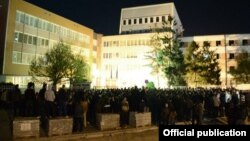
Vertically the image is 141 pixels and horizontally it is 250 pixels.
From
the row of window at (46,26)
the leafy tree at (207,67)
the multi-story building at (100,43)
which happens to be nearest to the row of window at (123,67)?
the multi-story building at (100,43)

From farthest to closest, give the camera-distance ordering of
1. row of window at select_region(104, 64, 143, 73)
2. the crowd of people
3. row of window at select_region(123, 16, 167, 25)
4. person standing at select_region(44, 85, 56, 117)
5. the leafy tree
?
row of window at select_region(123, 16, 167, 25), row of window at select_region(104, 64, 143, 73), the leafy tree, person standing at select_region(44, 85, 56, 117), the crowd of people

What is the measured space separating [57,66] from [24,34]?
878 cm

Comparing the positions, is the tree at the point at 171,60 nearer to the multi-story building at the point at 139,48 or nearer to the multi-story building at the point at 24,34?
Result: the multi-story building at the point at 24,34

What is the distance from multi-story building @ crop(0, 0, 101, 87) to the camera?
47.4 metres

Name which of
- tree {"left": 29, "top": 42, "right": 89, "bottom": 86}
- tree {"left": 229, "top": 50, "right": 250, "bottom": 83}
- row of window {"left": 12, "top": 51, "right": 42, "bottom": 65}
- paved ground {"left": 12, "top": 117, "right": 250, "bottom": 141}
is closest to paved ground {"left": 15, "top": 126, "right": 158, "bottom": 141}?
paved ground {"left": 12, "top": 117, "right": 250, "bottom": 141}

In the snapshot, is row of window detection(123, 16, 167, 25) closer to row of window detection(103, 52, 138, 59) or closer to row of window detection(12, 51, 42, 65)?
row of window detection(103, 52, 138, 59)

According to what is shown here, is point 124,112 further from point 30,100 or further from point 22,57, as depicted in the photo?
point 22,57

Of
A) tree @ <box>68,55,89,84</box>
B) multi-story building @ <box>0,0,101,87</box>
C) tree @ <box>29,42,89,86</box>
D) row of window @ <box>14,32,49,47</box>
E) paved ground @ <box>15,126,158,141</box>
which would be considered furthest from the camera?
row of window @ <box>14,32,49,47</box>

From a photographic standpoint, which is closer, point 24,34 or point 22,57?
point 22,57

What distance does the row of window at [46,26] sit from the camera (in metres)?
50.7

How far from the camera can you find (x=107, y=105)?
18.7 m

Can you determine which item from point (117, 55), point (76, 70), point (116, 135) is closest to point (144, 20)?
point (117, 55)

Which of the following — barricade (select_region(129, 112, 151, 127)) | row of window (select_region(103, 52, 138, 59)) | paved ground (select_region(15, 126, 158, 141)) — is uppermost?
row of window (select_region(103, 52, 138, 59))

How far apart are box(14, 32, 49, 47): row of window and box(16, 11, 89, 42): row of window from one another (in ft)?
6.11
